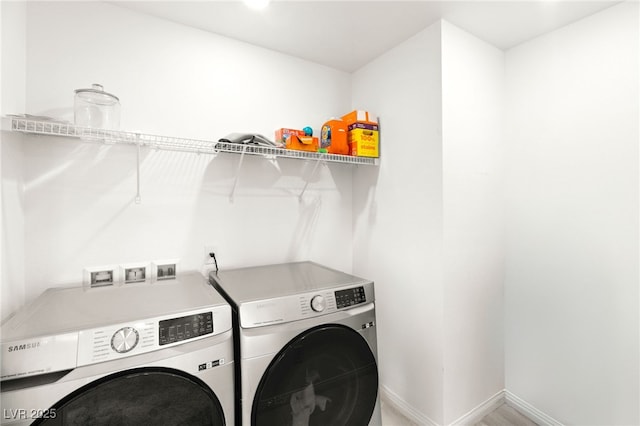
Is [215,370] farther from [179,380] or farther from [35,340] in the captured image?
[35,340]

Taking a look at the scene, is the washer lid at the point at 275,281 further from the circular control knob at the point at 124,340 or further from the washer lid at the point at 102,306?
the circular control knob at the point at 124,340

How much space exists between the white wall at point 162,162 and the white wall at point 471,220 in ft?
2.90

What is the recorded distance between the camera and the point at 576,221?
1.74 metres

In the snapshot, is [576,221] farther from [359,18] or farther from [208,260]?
[208,260]

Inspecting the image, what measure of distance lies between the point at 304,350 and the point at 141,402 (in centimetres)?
59

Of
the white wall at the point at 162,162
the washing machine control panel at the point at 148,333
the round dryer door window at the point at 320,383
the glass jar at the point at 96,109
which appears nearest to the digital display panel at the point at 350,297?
the round dryer door window at the point at 320,383

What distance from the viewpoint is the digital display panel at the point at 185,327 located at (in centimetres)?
101

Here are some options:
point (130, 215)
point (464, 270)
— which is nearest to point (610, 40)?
point (464, 270)

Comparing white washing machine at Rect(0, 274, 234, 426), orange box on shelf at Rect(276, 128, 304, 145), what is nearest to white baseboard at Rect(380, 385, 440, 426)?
white washing machine at Rect(0, 274, 234, 426)

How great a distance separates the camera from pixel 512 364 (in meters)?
2.07

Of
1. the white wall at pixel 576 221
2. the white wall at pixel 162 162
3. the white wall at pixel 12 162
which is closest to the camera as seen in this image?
the white wall at pixel 12 162

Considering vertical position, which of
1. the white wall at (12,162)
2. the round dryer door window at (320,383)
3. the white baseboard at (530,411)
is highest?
the white wall at (12,162)

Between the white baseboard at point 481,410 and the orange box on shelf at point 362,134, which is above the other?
the orange box on shelf at point 362,134

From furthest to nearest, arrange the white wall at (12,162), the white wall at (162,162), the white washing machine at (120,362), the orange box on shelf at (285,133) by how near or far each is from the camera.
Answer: the orange box on shelf at (285,133), the white wall at (162,162), the white wall at (12,162), the white washing machine at (120,362)
